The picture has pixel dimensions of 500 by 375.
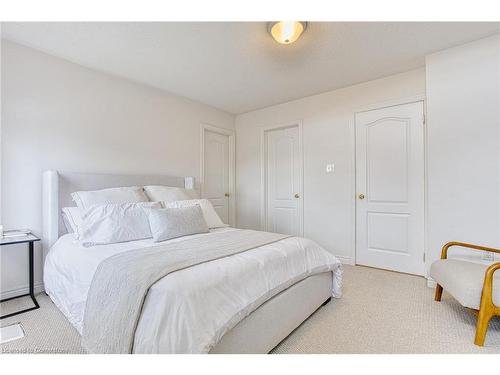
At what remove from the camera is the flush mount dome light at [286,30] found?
197 cm

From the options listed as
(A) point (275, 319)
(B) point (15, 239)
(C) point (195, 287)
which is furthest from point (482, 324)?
(B) point (15, 239)

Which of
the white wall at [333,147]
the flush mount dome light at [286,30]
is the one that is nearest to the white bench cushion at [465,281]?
the white wall at [333,147]

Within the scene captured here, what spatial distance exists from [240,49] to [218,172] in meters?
2.26

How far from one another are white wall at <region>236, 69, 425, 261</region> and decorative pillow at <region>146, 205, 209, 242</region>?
1.92 meters

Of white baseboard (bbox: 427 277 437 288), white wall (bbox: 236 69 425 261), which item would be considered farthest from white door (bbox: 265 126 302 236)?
white baseboard (bbox: 427 277 437 288)

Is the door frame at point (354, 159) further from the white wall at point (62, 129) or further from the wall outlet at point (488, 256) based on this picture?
the white wall at point (62, 129)

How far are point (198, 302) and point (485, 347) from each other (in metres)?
1.87

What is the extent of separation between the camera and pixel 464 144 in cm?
234

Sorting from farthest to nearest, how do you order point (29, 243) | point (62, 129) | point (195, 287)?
point (62, 129) < point (29, 243) < point (195, 287)

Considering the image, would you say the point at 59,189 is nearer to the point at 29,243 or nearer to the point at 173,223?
the point at 29,243
